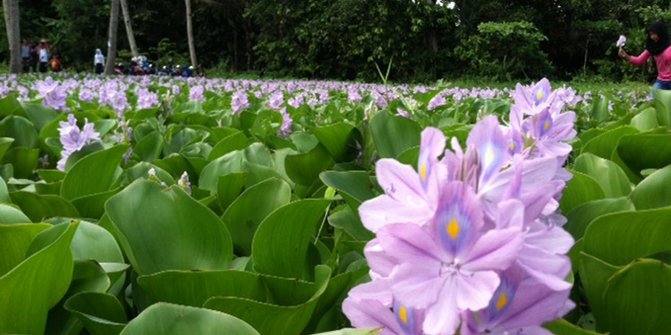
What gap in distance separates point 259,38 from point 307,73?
417 centimetres

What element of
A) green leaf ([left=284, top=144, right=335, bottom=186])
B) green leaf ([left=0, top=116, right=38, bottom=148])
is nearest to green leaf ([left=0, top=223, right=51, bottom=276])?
green leaf ([left=284, top=144, right=335, bottom=186])

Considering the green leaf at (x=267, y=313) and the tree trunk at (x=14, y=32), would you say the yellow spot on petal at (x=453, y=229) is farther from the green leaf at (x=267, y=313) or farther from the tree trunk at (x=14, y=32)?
the tree trunk at (x=14, y=32)

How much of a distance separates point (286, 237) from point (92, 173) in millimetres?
734

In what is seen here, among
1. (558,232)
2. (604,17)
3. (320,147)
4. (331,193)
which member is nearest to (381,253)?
(558,232)

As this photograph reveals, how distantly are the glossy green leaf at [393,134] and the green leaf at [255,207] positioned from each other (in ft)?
1.82

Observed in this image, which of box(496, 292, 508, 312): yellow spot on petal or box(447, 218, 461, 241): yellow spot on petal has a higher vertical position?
box(447, 218, 461, 241): yellow spot on petal

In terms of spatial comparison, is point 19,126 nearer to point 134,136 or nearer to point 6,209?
point 134,136

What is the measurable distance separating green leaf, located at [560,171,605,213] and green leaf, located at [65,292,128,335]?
708 millimetres

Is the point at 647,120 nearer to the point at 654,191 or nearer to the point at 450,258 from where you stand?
the point at 654,191

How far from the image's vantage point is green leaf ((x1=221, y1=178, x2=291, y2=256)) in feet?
3.77

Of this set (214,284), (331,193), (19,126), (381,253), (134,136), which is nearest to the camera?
(381,253)

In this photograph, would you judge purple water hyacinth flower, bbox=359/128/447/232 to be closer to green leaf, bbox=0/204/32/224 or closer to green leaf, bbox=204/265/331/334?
green leaf, bbox=204/265/331/334

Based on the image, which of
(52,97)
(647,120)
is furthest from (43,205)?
(52,97)

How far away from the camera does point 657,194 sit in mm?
1110
